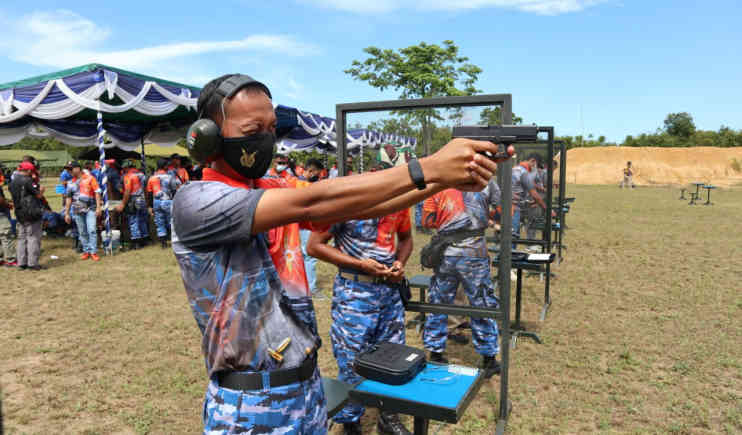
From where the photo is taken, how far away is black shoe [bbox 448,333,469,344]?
5.48 meters

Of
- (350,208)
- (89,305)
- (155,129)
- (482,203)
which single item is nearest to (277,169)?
(89,305)

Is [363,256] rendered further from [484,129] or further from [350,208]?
[350,208]

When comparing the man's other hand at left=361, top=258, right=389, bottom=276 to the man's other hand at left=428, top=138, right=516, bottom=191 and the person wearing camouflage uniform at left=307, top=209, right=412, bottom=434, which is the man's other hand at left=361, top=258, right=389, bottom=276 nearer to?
the person wearing camouflage uniform at left=307, top=209, right=412, bottom=434

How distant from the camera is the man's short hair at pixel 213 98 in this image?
1467 millimetres

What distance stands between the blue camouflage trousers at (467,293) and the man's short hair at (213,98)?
3049 mm

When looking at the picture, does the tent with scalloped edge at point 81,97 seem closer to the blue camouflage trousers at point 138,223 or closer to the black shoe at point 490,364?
the blue camouflage trousers at point 138,223

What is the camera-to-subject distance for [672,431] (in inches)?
145

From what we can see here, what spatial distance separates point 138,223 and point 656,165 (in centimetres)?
5343

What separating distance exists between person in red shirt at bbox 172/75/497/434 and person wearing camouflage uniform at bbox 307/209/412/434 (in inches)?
67.1

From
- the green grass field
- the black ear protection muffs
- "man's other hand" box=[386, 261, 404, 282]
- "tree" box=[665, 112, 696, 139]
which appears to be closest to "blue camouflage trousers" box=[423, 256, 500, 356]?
the green grass field

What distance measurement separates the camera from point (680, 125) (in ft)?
224

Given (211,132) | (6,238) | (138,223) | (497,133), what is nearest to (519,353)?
(497,133)

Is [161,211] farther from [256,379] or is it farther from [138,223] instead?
[256,379]

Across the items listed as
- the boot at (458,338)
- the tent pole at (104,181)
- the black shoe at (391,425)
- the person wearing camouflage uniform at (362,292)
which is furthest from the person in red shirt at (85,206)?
the black shoe at (391,425)
